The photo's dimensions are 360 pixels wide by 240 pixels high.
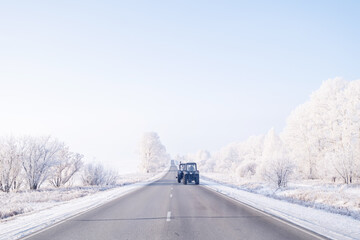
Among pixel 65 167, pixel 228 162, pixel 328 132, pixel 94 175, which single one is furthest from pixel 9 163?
pixel 228 162

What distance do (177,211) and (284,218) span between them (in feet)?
14.3

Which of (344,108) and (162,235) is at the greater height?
(344,108)

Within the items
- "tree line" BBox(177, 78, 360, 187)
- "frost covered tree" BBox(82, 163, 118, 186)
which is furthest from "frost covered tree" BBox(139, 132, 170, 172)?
"frost covered tree" BBox(82, 163, 118, 186)

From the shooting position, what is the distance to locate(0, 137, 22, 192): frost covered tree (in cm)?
2517

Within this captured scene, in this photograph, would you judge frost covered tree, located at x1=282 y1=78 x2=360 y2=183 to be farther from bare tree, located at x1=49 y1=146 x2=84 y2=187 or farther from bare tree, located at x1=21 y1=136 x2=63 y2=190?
bare tree, located at x1=21 y1=136 x2=63 y2=190

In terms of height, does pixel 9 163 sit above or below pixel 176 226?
above

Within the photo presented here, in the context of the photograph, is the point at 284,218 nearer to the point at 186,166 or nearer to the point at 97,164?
the point at 186,166

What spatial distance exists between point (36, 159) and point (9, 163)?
225 centimetres

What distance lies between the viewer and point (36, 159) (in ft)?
89.1

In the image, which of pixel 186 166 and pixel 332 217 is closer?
pixel 332 217

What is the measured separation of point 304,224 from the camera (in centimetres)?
896

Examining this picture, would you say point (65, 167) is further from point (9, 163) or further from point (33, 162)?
point (9, 163)

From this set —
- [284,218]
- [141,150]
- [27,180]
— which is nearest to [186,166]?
[27,180]

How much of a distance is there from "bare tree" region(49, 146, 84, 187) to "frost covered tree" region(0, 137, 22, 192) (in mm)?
3498
